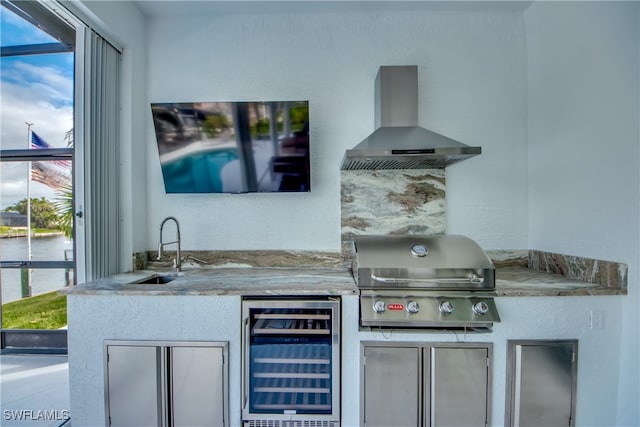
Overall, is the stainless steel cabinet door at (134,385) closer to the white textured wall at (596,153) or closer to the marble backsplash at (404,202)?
the marble backsplash at (404,202)

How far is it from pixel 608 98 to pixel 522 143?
2.45ft

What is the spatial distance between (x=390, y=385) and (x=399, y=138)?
159 cm

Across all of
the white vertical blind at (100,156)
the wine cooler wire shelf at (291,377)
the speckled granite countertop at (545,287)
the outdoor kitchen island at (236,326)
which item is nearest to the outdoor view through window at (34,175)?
the white vertical blind at (100,156)

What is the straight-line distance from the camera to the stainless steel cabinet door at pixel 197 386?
67.3 inches

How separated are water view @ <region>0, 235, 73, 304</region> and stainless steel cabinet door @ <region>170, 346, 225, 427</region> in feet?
6.50

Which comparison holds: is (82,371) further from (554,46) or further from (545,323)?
(554,46)

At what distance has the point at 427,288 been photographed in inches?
68.2

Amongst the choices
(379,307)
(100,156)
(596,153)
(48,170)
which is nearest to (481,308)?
(379,307)

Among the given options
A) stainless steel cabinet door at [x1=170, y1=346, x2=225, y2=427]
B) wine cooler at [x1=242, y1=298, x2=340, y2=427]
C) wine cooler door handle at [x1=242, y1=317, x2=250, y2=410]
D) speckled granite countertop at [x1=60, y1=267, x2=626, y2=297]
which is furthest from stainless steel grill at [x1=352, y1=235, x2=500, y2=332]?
stainless steel cabinet door at [x1=170, y1=346, x2=225, y2=427]

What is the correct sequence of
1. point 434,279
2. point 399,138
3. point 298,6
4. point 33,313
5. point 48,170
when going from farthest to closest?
point 33,313 → point 48,170 → point 298,6 → point 399,138 → point 434,279

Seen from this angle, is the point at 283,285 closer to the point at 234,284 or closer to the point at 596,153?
the point at 234,284

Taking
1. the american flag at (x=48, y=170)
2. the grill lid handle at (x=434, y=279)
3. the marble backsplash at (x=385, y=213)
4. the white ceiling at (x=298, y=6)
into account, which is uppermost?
the white ceiling at (x=298, y=6)

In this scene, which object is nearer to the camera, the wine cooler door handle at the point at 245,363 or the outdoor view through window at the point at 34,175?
the wine cooler door handle at the point at 245,363

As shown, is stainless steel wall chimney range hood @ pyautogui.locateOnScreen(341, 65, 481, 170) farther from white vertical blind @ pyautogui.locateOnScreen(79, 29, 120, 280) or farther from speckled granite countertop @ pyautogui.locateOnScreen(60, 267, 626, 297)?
white vertical blind @ pyautogui.locateOnScreen(79, 29, 120, 280)
